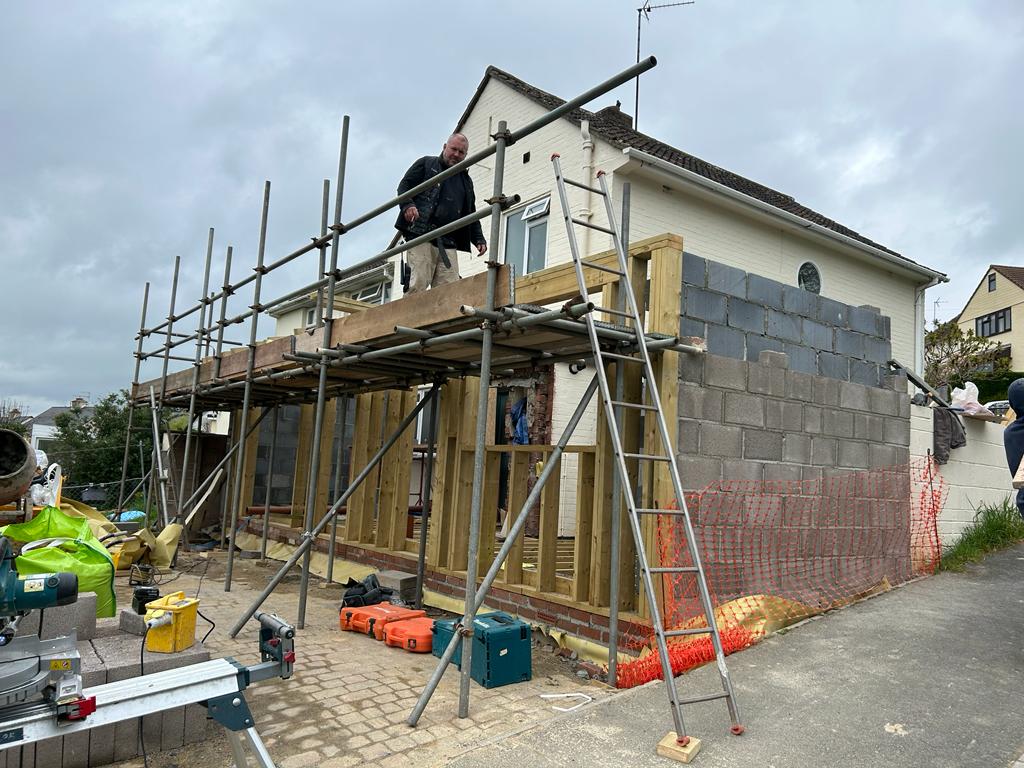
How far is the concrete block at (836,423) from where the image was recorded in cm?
662

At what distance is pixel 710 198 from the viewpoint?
11672mm

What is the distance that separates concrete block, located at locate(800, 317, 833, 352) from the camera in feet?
21.6

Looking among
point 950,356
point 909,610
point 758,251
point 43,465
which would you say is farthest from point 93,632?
point 950,356

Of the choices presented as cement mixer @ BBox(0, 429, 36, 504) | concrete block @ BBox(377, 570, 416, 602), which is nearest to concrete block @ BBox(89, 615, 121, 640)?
cement mixer @ BBox(0, 429, 36, 504)

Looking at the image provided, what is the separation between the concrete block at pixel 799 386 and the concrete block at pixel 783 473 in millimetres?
627

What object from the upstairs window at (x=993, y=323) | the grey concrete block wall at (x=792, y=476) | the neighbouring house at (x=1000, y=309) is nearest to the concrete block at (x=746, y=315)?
the grey concrete block wall at (x=792, y=476)

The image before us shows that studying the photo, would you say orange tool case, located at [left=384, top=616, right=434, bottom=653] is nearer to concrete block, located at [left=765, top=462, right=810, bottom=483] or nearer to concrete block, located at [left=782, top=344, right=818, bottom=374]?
concrete block, located at [left=765, top=462, right=810, bottom=483]

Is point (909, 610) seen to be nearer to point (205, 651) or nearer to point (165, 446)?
point (205, 651)

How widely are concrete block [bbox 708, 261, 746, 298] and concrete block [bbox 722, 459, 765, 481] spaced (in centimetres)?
143

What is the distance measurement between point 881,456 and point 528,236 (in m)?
7.41

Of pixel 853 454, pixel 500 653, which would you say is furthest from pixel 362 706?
pixel 853 454

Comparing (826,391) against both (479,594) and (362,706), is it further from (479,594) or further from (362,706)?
(362,706)

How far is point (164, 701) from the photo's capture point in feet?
8.80

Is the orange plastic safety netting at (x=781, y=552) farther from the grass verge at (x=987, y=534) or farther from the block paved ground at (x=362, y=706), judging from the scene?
the block paved ground at (x=362, y=706)
